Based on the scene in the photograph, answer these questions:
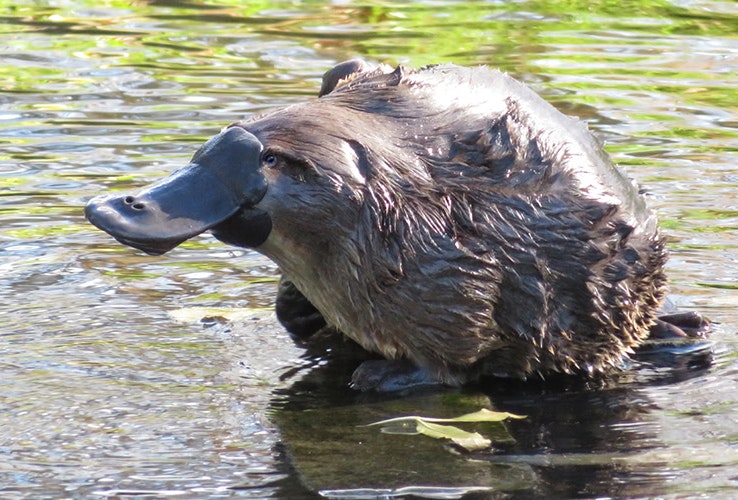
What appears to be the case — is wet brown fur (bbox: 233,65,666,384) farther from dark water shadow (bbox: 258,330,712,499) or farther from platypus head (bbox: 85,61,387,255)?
dark water shadow (bbox: 258,330,712,499)

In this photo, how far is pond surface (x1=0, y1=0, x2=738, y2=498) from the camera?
4.38 m

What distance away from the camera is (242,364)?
538 cm

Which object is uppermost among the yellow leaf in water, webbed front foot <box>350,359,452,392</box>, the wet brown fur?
the wet brown fur

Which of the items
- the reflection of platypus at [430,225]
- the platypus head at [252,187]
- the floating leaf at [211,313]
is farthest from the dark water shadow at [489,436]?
the platypus head at [252,187]

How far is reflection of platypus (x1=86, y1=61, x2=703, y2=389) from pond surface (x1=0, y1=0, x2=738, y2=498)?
0.22 meters

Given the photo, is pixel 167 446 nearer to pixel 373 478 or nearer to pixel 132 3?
pixel 373 478

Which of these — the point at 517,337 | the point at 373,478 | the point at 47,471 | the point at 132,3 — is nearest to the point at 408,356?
the point at 517,337

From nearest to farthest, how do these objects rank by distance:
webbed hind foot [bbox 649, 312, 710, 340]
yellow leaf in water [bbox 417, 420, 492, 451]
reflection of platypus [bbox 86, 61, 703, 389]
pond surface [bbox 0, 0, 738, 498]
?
pond surface [bbox 0, 0, 738, 498] → yellow leaf in water [bbox 417, 420, 492, 451] → reflection of platypus [bbox 86, 61, 703, 389] → webbed hind foot [bbox 649, 312, 710, 340]

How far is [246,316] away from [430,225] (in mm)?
1160

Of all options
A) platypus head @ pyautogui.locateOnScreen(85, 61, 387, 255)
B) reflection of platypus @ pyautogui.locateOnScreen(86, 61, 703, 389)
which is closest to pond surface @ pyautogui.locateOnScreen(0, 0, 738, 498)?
reflection of platypus @ pyautogui.locateOnScreen(86, 61, 703, 389)

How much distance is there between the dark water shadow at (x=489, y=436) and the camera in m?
4.25

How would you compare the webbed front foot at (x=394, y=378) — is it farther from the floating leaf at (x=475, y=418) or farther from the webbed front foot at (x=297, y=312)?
the webbed front foot at (x=297, y=312)

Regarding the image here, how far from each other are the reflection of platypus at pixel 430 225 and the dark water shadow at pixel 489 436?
14 centimetres

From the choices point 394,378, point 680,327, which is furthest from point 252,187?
point 680,327
